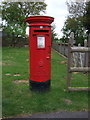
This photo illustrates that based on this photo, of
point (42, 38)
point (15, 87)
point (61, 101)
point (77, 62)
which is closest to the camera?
point (61, 101)

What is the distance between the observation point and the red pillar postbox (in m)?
3.90

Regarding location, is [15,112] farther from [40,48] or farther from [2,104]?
[40,48]

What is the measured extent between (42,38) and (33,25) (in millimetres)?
378

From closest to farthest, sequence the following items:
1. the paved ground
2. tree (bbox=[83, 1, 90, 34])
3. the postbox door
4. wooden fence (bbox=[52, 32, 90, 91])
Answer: the paved ground < the postbox door < wooden fence (bbox=[52, 32, 90, 91]) < tree (bbox=[83, 1, 90, 34])

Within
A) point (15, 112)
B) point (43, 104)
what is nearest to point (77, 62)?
point (43, 104)

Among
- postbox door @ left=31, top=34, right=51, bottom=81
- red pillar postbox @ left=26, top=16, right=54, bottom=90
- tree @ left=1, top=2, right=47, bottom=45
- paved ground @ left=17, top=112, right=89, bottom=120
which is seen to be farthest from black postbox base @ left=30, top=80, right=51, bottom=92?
tree @ left=1, top=2, right=47, bottom=45

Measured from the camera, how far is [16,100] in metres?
3.68

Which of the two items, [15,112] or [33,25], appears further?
[33,25]

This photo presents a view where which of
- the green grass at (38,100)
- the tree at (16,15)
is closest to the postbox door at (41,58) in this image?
the green grass at (38,100)

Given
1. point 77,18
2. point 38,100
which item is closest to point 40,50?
point 38,100

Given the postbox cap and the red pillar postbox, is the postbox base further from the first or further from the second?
the postbox cap

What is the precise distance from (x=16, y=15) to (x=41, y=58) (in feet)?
76.6

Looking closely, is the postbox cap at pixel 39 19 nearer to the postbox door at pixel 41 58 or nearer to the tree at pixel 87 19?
the postbox door at pixel 41 58

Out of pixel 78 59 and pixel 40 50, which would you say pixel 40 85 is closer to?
pixel 40 50
